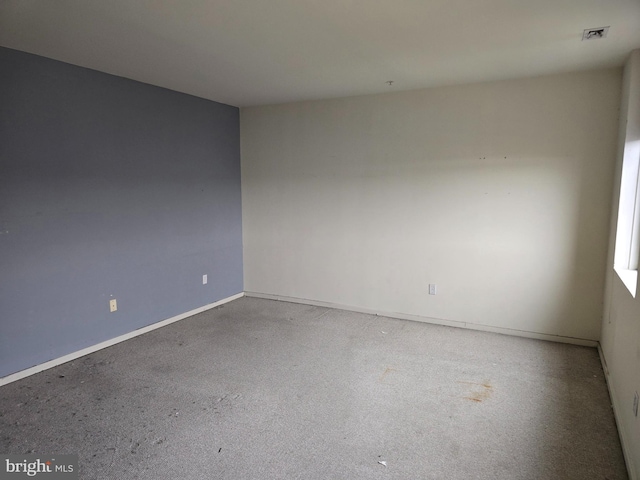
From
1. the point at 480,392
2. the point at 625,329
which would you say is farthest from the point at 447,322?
the point at 625,329

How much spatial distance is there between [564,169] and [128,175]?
4015 millimetres

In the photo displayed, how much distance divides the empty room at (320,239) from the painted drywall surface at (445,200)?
0.9 inches

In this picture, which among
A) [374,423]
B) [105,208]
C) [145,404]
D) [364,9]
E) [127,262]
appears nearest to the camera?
[364,9]

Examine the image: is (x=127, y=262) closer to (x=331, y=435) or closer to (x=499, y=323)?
(x=331, y=435)

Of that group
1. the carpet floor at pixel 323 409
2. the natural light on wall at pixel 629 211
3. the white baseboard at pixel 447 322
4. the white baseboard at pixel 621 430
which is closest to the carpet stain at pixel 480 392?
the carpet floor at pixel 323 409

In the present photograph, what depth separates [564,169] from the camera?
3.55m

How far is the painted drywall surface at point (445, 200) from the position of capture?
3533mm

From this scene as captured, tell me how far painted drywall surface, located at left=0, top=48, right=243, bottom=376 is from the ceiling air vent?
362 centimetres

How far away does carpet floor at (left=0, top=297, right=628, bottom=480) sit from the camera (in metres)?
2.08

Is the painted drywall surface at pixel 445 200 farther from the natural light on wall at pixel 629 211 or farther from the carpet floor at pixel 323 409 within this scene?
the carpet floor at pixel 323 409

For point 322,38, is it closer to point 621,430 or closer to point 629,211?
point 629,211

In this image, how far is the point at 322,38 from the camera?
8.61 feet

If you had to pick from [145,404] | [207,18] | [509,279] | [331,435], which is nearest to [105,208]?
[145,404]

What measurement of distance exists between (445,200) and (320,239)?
1549mm
